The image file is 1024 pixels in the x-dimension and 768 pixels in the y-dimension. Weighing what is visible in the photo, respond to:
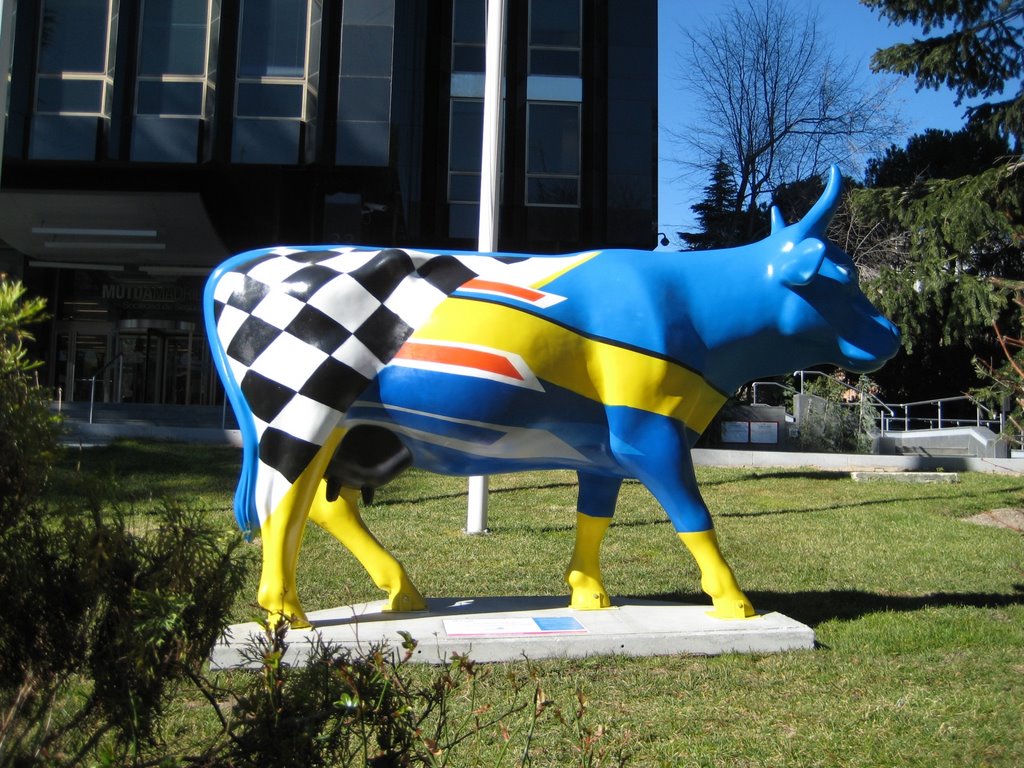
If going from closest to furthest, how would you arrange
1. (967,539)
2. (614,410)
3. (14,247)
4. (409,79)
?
(614,410) → (967,539) → (409,79) → (14,247)

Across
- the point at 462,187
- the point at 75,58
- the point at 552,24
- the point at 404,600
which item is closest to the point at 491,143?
the point at 404,600

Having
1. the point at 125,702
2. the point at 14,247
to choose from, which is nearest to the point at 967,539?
the point at 125,702

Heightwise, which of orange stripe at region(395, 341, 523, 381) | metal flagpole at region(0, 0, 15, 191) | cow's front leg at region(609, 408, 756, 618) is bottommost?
cow's front leg at region(609, 408, 756, 618)

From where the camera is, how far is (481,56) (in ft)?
69.7

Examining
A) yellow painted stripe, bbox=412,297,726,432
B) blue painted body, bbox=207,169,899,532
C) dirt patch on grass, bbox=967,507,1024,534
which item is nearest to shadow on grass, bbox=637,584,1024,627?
blue painted body, bbox=207,169,899,532

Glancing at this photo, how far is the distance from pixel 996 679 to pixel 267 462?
3.77 m

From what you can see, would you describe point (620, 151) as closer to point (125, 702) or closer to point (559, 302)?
point (559, 302)

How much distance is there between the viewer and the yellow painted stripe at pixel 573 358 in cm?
479

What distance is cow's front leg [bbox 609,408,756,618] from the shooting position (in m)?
4.95

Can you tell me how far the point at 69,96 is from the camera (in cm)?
2061

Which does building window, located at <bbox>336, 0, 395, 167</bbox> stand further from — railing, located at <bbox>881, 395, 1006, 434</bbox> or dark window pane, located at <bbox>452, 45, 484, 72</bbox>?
railing, located at <bbox>881, 395, 1006, 434</bbox>

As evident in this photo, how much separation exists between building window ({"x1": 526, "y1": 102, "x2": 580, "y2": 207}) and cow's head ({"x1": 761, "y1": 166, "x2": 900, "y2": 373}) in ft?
52.8

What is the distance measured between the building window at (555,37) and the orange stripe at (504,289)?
17410mm

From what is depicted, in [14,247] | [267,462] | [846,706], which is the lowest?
[846,706]
